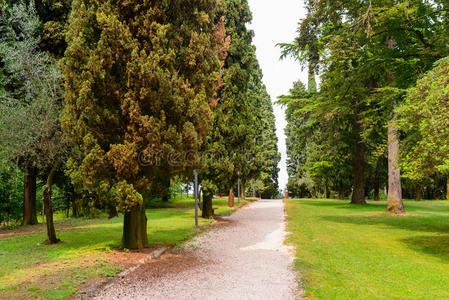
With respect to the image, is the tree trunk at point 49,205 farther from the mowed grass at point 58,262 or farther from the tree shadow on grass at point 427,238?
the tree shadow on grass at point 427,238

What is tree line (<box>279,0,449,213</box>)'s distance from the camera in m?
6.78

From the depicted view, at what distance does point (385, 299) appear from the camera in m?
4.63

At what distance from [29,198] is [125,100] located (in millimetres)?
9926

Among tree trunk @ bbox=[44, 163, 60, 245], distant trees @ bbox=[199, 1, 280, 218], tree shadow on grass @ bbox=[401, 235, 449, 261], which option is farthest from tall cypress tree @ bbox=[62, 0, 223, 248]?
tree shadow on grass @ bbox=[401, 235, 449, 261]

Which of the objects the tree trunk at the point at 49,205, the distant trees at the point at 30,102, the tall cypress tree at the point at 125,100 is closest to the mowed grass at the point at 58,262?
the tree trunk at the point at 49,205

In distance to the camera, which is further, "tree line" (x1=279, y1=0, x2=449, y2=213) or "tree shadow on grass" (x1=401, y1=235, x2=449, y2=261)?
"tree shadow on grass" (x1=401, y1=235, x2=449, y2=261)

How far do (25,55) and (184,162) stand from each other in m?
7.14

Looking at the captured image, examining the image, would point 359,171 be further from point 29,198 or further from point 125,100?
point 125,100

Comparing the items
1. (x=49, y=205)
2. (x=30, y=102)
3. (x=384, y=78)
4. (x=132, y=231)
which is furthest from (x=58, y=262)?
(x=384, y=78)

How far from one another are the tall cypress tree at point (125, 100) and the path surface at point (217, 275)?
162 cm

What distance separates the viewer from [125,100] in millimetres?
7594

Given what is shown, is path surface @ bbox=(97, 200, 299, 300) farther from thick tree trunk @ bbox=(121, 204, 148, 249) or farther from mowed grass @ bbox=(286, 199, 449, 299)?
thick tree trunk @ bbox=(121, 204, 148, 249)

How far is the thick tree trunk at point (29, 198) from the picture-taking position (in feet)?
47.4

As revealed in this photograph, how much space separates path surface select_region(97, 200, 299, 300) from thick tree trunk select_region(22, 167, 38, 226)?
29.6 ft
